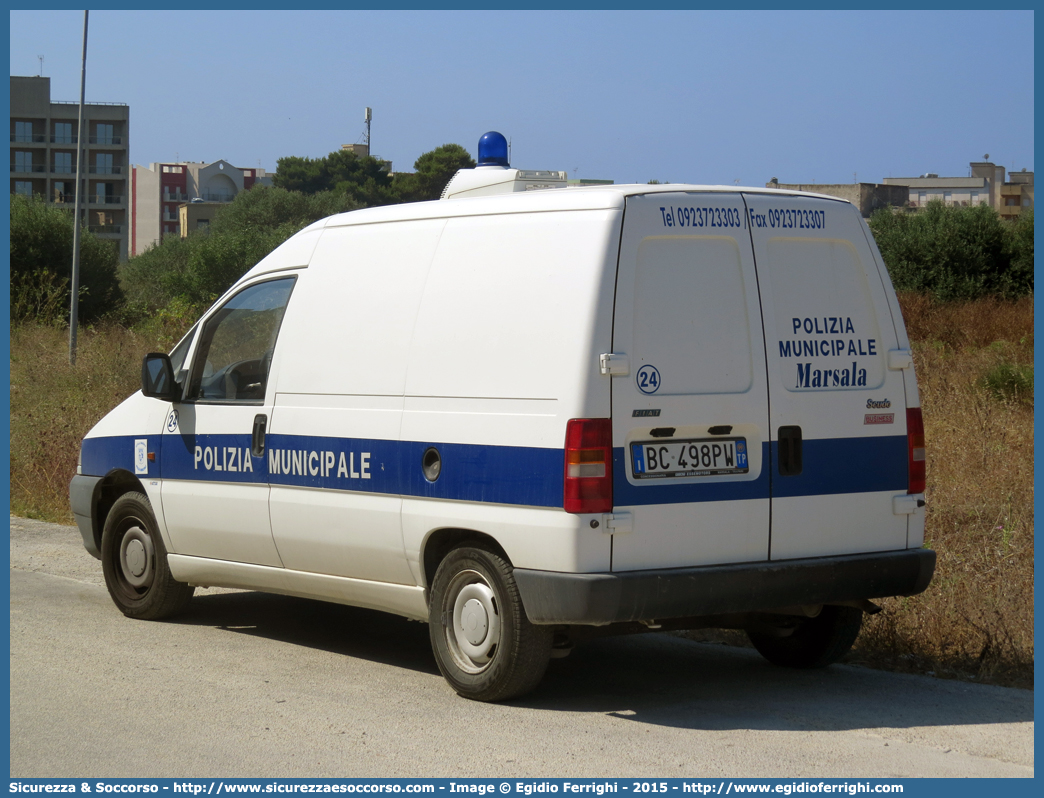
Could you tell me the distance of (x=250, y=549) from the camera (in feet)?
22.3

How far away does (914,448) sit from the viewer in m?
5.93

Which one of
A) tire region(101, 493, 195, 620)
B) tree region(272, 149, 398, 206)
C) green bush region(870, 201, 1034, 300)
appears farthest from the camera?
tree region(272, 149, 398, 206)

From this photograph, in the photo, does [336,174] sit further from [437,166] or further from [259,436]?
[259,436]

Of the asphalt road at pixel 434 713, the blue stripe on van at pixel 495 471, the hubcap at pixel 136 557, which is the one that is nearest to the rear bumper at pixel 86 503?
the hubcap at pixel 136 557

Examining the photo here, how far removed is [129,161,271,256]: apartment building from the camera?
143 m

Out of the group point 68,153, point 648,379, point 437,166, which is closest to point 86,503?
point 648,379

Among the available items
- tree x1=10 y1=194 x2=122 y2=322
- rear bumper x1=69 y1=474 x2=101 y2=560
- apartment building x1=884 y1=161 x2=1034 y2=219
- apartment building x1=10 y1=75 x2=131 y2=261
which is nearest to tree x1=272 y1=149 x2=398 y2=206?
apartment building x1=10 y1=75 x2=131 y2=261

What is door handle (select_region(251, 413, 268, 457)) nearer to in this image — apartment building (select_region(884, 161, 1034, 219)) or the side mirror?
the side mirror

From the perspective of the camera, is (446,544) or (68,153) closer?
(446,544)

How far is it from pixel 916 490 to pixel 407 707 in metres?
2.58

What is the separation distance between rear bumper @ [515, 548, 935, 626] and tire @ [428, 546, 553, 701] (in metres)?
0.17

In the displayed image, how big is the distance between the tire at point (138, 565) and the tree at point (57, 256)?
28.0 metres

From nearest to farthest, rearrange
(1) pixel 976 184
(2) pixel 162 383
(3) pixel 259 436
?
(3) pixel 259 436 → (2) pixel 162 383 → (1) pixel 976 184

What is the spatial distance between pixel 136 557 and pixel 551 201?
3.78 metres
